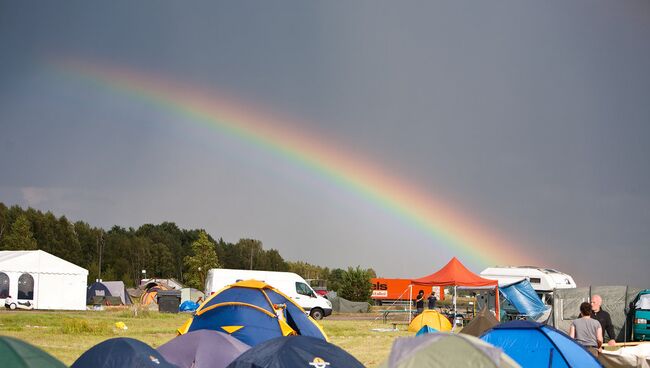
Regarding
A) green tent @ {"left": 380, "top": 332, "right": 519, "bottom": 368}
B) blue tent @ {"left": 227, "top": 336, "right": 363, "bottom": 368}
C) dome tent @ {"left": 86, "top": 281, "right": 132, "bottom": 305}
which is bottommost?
dome tent @ {"left": 86, "top": 281, "right": 132, "bottom": 305}

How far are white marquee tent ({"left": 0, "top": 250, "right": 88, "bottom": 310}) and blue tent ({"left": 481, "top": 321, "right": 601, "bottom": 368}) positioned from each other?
3329 cm

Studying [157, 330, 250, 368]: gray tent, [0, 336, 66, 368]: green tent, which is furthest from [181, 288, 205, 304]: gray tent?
[0, 336, 66, 368]: green tent

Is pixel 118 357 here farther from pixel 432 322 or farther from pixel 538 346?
pixel 432 322

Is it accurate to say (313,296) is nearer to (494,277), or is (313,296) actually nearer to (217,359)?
(494,277)

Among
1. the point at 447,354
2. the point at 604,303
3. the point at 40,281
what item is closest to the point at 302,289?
the point at 40,281

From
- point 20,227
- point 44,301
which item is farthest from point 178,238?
point 44,301

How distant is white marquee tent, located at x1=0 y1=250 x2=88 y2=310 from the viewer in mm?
39781

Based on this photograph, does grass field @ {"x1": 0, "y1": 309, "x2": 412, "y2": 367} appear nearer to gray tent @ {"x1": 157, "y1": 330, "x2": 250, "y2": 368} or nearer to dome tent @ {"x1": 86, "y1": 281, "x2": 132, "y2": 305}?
gray tent @ {"x1": 157, "y1": 330, "x2": 250, "y2": 368}

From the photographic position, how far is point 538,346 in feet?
40.5

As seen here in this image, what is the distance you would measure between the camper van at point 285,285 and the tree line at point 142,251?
18.9m

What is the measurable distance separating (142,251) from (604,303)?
72.5m

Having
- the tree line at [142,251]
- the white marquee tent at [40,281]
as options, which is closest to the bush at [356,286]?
the tree line at [142,251]

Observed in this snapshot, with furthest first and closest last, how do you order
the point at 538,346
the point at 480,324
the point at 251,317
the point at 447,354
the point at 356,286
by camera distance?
the point at 356,286, the point at 480,324, the point at 251,317, the point at 538,346, the point at 447,354

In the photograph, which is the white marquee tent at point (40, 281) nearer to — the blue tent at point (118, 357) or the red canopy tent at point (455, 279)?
the red canopy tent at point (455, 279)
